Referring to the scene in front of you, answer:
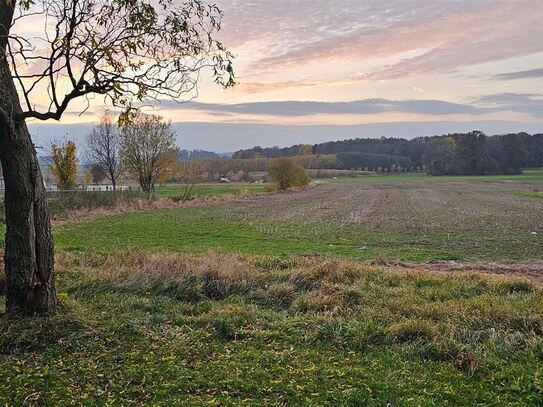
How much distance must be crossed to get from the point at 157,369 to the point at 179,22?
5.54 m

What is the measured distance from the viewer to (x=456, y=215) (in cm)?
3850

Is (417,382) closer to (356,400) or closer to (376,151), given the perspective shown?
(356,400)

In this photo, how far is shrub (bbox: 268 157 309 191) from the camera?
258 feet

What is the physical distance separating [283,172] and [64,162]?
114 feet

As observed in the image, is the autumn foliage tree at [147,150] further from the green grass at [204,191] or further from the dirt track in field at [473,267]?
the dirt track in field at [473,267]

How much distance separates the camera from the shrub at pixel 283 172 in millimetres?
78562

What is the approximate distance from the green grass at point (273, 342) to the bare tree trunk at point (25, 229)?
0.44 meters

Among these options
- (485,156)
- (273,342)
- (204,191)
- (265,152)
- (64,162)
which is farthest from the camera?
(265,152)

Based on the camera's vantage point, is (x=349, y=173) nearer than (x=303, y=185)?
No

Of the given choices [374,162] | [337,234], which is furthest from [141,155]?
[374,162]

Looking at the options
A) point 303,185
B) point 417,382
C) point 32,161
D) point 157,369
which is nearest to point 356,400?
point 417,382

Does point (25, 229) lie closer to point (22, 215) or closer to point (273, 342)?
point (22, 215)

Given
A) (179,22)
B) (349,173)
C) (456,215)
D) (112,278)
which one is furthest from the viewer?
(349,173)

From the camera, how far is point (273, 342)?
721cm
